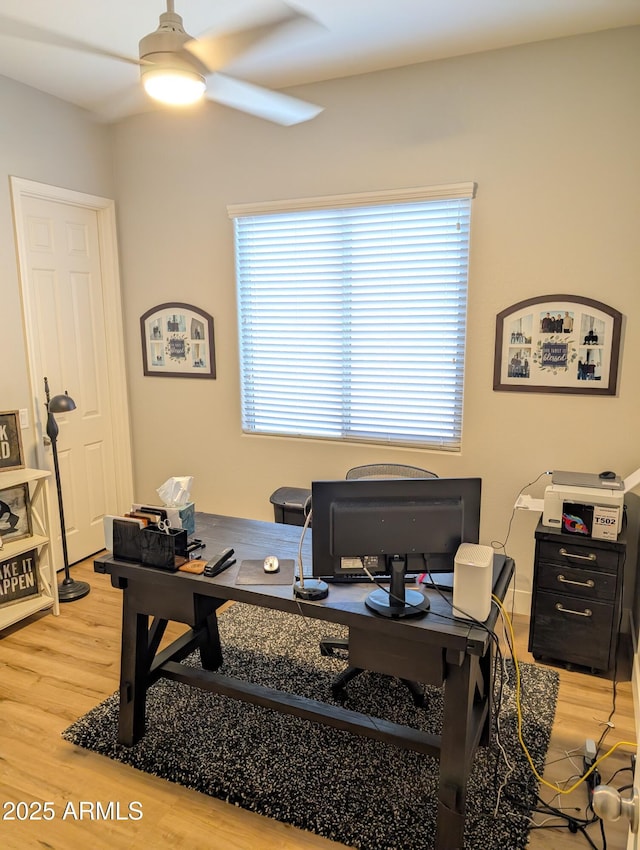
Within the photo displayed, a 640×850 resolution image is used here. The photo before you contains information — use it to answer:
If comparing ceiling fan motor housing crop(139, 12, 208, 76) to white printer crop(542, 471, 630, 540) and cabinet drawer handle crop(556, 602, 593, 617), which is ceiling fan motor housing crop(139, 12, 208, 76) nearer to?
white printer crop(542, 471, 630, 540)

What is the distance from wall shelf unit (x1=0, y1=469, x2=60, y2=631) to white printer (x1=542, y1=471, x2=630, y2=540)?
2.66m

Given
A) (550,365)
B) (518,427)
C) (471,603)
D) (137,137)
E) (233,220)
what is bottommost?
(471,603)

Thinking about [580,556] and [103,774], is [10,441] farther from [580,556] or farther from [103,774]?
[580,556]

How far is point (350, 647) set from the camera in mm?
1841

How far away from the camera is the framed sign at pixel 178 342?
3.85 metres

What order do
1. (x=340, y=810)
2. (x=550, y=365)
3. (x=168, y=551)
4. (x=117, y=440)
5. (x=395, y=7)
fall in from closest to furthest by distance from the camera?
(x=340, y=810) → (x=168, y=551) → (x=395, y=7) → (x=550, y=365) → (x=117, y=440)

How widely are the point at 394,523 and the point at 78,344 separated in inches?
117

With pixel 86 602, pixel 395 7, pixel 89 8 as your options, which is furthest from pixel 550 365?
pixel 86 602

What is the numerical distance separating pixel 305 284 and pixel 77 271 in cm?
159

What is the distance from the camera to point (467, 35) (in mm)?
2672

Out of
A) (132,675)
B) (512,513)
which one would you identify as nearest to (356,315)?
(512,513)

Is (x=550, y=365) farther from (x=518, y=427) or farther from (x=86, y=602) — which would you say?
(x=86, y=602)

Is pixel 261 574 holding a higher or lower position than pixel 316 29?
lower

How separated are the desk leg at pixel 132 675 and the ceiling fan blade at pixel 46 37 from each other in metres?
2.42
